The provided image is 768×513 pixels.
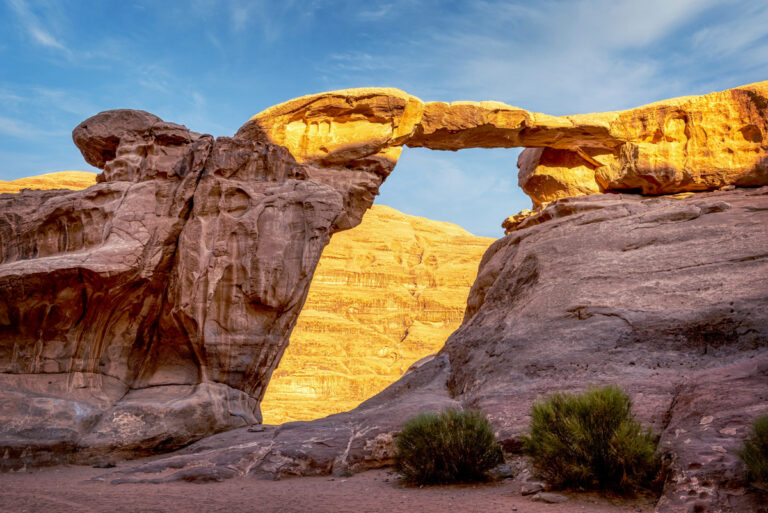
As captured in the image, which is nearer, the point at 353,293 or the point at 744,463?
the point at 744,463

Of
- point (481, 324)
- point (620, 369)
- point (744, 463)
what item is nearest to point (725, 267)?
point (620, 369)

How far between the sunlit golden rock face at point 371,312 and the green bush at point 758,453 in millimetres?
28988

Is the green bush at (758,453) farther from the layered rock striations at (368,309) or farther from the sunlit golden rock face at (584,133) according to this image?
the layered rock striations at (368,309)

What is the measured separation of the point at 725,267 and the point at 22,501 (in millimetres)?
9898

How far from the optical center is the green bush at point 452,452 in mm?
6512

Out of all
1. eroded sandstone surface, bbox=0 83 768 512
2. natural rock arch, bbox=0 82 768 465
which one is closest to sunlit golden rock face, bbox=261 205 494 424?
natural rock arch, bbox=0 82 768 465

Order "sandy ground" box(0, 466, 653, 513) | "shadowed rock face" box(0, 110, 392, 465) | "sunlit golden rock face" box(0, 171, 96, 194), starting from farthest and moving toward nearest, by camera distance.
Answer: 1. "sunlit golden rock face" box(0, 171, 96, 194)
2. "shadowed rock face" box(0, 110, 392, 465)
3. "sandy ground" box(0, 466, 653, 513)

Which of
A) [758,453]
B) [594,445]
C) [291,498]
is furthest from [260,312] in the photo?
[758,453]

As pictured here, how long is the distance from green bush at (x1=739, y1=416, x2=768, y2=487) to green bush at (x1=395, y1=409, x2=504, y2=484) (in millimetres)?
2471

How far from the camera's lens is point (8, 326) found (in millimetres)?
10695

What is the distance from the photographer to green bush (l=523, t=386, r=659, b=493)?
547 centimetres

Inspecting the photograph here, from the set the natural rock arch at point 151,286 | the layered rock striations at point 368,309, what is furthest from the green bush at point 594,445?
the layered rock striations at point 368,309

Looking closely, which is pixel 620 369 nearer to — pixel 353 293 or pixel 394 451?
pixel 394 451

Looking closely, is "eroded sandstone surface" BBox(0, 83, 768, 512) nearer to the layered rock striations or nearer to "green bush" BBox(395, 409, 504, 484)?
"green bush" BBox(395, 409, 504, 484)
